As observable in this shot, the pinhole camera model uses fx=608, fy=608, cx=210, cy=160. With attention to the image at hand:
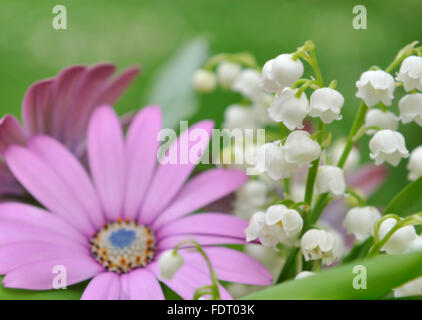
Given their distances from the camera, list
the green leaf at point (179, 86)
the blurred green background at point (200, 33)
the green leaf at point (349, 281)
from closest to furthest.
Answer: the green leaf at point (349, 281), the green leaf at point (179, 86), the blurred green background at point (200, 33)

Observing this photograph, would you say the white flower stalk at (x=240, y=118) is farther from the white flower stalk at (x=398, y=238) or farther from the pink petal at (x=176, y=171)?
the white flower stalk at (x=398, y=238)

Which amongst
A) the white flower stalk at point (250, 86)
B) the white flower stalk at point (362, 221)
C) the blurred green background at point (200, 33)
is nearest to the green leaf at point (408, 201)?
the white flower stalk at point (362, 221)

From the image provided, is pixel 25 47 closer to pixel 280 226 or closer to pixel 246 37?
pixel 246 37

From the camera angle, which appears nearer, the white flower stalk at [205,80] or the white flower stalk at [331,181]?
the white flower stalk at [331,181]

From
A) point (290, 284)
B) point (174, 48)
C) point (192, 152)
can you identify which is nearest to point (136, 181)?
point (192, 152)
